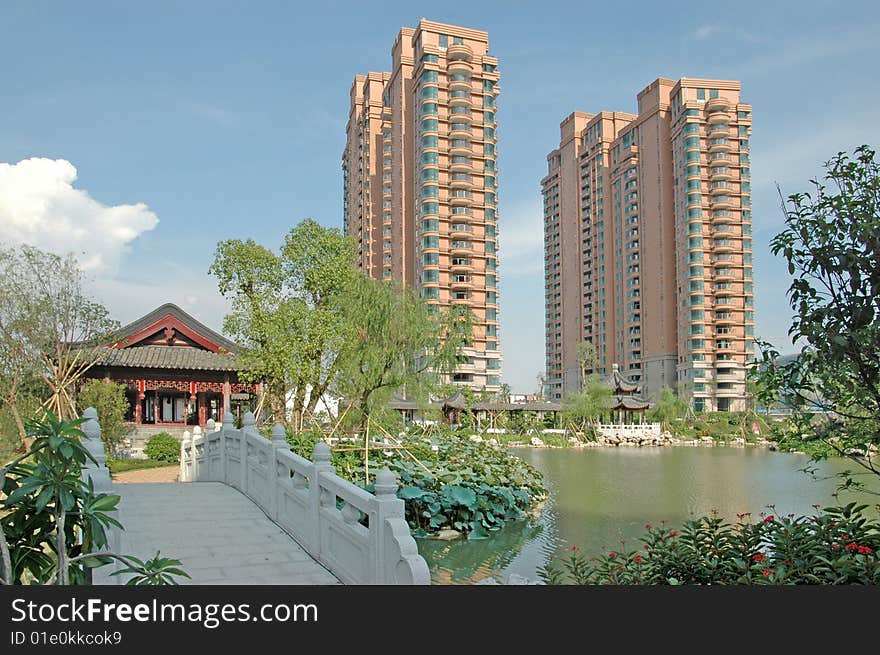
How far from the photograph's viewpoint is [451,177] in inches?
1710

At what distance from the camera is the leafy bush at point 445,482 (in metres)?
10.7

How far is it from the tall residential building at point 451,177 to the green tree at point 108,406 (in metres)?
24.2

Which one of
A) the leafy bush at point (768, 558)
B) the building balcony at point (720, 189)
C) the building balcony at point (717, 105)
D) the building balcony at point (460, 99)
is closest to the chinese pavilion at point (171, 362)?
the leafy bush at point (768, 558)

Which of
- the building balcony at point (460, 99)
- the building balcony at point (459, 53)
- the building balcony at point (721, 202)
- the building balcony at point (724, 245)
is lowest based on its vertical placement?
the building balcony at point (724, 245)

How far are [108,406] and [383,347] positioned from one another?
6.96 meters

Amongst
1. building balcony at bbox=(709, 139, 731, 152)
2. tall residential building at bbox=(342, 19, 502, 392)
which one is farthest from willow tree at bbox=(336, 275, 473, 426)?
building balcony at bbox=(709, 139, 731, 152)

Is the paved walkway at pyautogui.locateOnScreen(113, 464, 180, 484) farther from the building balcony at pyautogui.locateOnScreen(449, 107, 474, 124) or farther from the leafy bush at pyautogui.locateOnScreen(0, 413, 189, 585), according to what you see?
the building balcony at pyautogui.locateOnScreen(449, 107, 474, 124)

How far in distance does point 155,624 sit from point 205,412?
21791 mm

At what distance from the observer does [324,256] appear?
16.0m

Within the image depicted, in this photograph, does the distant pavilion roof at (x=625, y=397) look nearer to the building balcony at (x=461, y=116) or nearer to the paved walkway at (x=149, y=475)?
the building balcony at (x=461, y=116)

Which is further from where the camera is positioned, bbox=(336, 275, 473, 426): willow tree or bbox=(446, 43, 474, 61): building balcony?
bbox=(446, 43, 474, 61): building balcony

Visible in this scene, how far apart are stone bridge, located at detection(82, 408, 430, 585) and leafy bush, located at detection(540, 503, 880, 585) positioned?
1627mm

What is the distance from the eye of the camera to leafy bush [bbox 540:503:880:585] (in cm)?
468

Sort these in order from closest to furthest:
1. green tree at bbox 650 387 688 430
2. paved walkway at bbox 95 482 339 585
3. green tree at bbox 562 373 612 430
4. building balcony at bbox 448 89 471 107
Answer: paved walkway at bbox 95 482 339 585
green tree at bbox 562 373 612 430
green tree at bbox 650 387 688 430
building balcony at bbox 448 89 471 107
